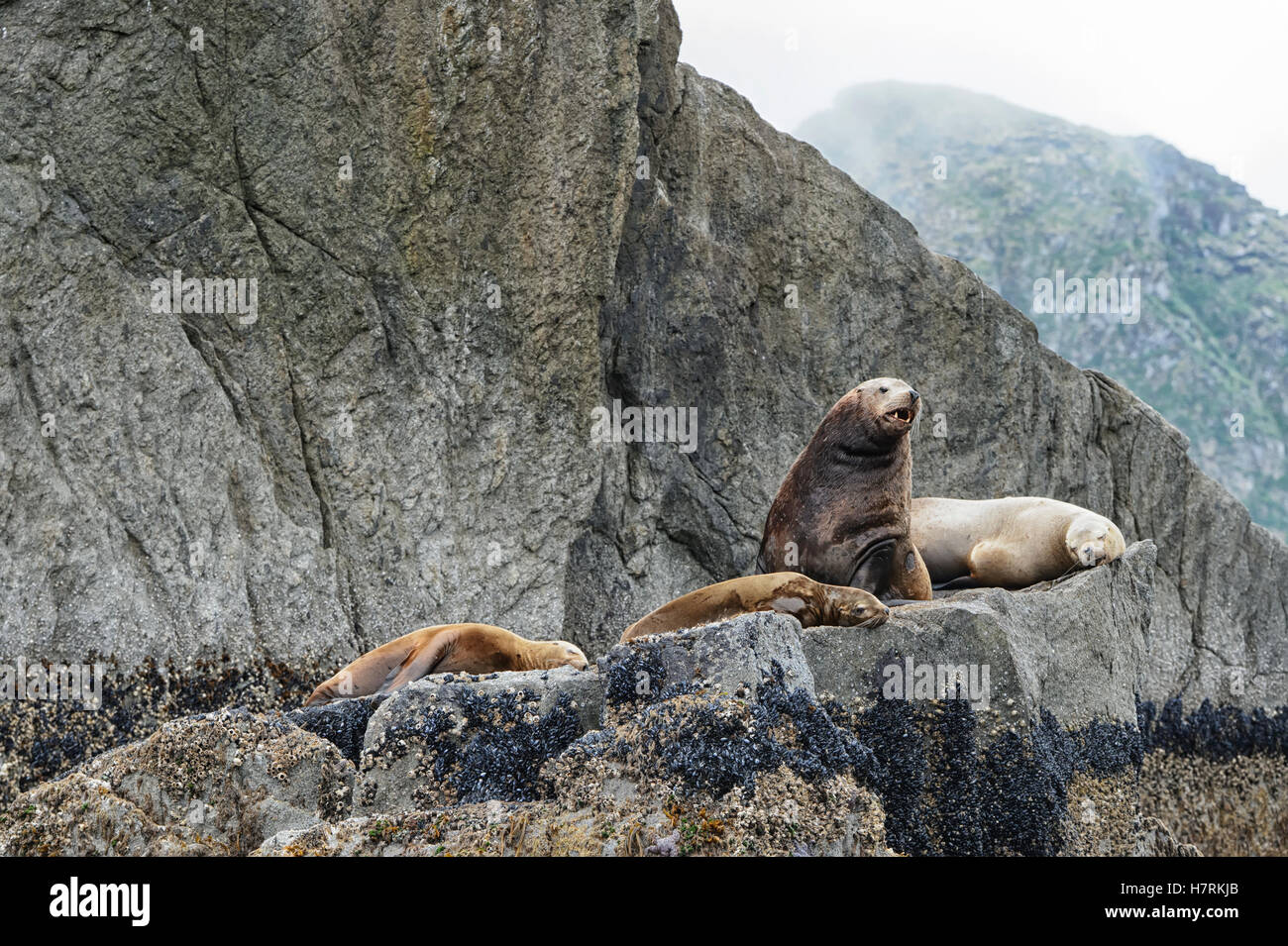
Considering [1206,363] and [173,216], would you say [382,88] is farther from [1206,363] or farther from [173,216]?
[1206,363]

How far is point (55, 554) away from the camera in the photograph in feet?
25.1

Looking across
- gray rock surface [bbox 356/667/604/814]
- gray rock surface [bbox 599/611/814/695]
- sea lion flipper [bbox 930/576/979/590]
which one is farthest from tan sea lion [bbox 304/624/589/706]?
sea lion flipper [bbox 930/576/979/590]

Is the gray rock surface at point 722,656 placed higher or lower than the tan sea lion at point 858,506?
lower

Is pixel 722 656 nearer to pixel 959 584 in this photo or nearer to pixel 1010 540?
pixel 959 584

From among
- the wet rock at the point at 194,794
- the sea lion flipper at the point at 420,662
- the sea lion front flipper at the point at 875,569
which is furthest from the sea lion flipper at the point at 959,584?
the wet rock at the point at 194,794

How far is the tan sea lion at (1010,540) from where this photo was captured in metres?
7.40

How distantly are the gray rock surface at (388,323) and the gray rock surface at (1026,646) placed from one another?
14.2 ft

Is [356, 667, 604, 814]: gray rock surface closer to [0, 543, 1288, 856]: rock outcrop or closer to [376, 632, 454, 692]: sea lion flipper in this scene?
[0, 543, 1288, 856]: rock outcrop

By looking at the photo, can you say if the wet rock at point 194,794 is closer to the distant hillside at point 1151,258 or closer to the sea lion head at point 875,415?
the sea lion head at point 875,415

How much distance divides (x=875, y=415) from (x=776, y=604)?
4.82 feet

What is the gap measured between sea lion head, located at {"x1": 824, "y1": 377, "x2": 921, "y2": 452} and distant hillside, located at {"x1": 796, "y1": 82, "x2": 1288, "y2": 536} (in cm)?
3405

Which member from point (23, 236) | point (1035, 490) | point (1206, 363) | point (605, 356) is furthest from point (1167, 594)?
point (1206, 363)

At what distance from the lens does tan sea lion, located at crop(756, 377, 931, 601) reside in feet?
21.2
